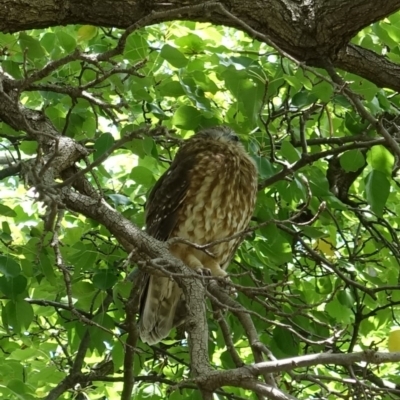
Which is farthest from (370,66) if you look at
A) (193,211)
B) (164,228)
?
(164,228)

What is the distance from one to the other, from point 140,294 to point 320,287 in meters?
1.16

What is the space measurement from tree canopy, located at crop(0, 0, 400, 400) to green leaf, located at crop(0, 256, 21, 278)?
0.8 inches

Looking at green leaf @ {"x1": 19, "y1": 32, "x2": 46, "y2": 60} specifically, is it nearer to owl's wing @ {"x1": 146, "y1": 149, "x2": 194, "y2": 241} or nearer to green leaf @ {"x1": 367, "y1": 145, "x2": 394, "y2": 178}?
owl's wing @ {"x1": 146, "y1": 149, "x2": 194, "y2": 241}

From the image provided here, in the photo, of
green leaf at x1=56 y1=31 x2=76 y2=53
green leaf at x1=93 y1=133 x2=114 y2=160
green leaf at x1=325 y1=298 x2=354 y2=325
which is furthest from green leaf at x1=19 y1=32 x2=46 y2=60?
green leaf at x1=325 y1=298 x2=354 y2=325

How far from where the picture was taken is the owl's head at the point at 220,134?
12.5ft

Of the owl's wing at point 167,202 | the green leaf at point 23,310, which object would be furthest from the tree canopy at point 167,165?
the owl's wing at point 167,202

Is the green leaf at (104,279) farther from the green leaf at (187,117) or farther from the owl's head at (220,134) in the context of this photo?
Answer: the owl's head at (220,134)

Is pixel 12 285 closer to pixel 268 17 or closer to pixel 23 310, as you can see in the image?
pixel 23 310

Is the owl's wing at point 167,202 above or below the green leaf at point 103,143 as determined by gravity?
above

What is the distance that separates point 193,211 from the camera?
12.9 feet

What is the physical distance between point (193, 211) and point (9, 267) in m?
1.12

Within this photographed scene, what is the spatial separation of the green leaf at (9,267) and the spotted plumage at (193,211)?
2.79ft

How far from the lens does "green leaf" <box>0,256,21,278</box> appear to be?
3.09 m

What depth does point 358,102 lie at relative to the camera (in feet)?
9.02
